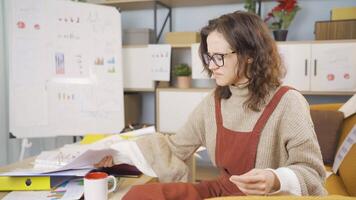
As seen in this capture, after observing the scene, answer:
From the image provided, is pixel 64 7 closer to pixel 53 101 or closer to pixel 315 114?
pixel 53 101

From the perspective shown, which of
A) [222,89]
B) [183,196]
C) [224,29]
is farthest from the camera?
[222,89]

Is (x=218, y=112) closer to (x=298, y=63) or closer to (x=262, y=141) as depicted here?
(x=262, y=141)

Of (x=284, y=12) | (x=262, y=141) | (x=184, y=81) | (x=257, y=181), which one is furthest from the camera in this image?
Answer: (x=184, y=81)

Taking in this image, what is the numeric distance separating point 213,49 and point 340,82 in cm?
156

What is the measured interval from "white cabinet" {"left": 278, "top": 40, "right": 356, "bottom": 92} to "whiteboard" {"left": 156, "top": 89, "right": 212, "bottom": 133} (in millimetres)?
686

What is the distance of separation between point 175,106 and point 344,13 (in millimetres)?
1398

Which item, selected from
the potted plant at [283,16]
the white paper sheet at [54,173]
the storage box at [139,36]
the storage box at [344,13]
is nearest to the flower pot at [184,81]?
the storage box at [139,36]

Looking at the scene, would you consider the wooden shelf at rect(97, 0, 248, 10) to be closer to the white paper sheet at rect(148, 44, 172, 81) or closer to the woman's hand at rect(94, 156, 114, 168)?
the white paper sheet at rect(148, 44, 172, 81)

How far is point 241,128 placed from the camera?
100 cm

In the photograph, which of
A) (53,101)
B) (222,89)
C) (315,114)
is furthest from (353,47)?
(53,101)

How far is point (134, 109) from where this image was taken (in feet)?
9.46

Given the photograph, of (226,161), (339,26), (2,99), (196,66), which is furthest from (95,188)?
(339,26)

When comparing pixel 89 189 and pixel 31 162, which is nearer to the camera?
pixel 89 189

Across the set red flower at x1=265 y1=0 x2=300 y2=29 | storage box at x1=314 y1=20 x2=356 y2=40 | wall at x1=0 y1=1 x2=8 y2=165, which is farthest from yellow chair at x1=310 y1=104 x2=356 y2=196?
wall at x1=0 y1=1 x2=8 y2=165
